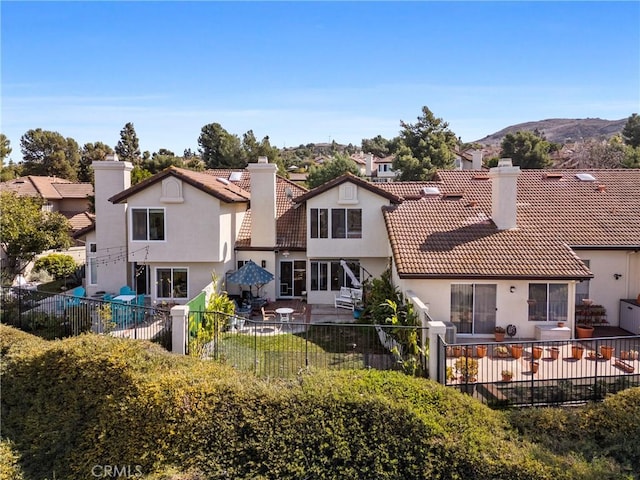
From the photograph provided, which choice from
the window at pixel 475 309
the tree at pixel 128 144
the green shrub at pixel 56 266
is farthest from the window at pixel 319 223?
the tree at pixel 128 144

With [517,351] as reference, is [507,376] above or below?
below

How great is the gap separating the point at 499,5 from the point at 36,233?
90.0ft

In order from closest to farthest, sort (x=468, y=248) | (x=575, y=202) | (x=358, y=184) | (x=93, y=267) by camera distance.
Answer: (x=468, y=248) → (x=575, y=202) → (x=358, y=184) → (x=93, y=267)

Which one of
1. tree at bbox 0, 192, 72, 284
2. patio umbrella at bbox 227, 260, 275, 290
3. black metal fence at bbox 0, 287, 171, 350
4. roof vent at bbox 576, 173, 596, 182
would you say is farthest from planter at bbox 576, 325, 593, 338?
tree at bbox 0, 192, 72, 284

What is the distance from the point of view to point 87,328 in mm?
16703

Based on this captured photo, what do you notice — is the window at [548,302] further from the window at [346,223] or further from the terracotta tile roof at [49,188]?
the terracotta tile roof at [49,188]

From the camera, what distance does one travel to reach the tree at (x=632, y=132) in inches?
2837

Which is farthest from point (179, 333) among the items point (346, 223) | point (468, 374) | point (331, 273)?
point (346, 223)

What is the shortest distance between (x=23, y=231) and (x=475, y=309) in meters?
25.6

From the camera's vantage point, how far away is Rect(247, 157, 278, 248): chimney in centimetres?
2406

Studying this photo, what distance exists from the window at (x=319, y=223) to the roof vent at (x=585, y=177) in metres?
14.2

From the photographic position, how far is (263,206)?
24109 mm

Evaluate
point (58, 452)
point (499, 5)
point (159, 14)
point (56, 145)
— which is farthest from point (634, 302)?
point (56, 145)

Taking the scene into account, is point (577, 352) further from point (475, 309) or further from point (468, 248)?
point (468, 248)
